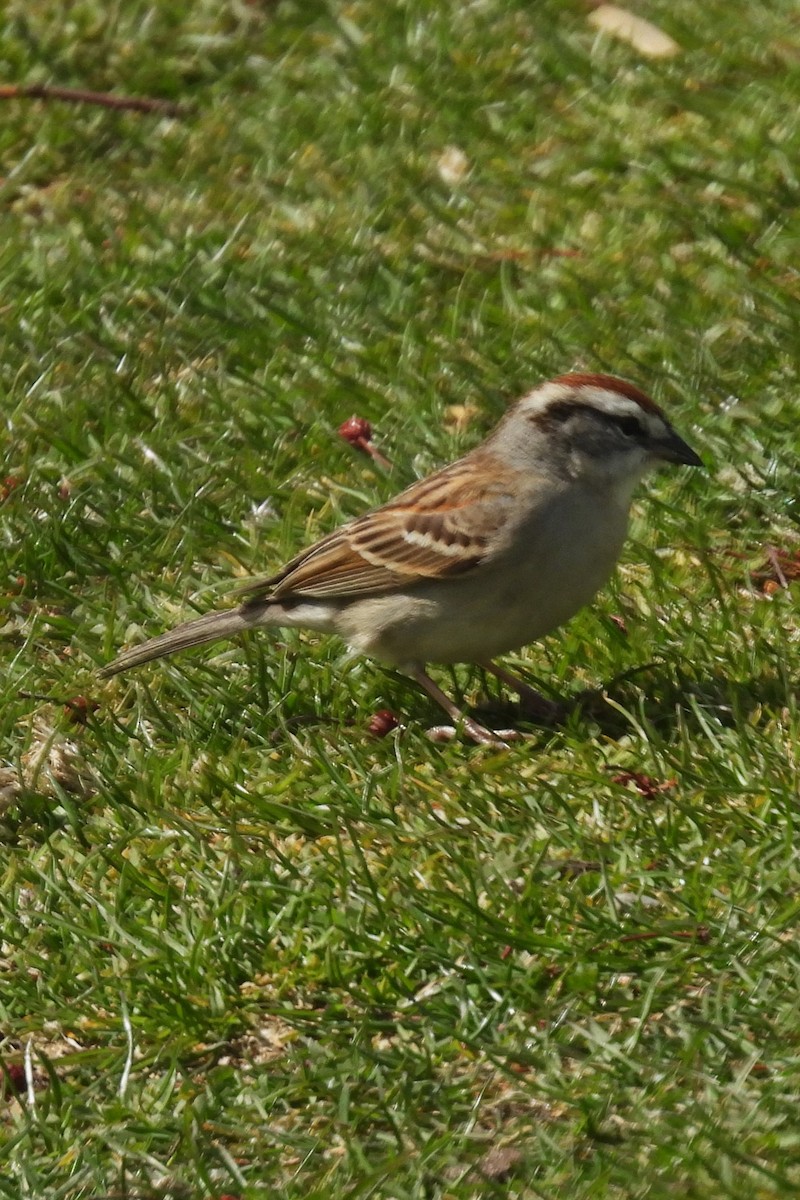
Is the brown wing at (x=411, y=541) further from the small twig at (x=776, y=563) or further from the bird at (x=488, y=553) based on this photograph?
the small twig at (x=776, y=563)

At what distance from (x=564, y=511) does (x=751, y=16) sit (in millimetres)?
4245

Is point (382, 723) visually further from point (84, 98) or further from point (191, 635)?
point (84, 98)

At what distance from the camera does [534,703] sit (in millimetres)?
5340

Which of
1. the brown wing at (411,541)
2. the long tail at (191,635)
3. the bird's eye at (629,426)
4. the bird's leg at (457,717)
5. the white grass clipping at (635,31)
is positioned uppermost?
the white grass clipping at (635,31)

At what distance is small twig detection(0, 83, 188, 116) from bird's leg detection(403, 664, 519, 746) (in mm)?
4120

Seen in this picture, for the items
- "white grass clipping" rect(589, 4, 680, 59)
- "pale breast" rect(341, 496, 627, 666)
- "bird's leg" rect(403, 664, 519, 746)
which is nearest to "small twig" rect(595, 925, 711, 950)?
"bird's leg" rect(403, 664, 519, 746)

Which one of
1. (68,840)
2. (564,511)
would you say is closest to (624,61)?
(564,511)

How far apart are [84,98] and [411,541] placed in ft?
13.3

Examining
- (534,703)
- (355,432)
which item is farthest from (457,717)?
(355,432)

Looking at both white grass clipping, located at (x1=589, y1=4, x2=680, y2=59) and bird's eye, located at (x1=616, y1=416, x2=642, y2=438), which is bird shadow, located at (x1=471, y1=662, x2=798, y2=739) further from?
white grass clipping, located at (x1=589, y1=4, x2=680, y2=59)

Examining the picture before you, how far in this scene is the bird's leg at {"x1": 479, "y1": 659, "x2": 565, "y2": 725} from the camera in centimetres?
527

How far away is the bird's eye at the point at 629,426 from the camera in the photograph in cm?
550

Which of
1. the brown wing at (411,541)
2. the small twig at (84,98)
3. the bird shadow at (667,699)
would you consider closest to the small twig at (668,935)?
the bird shadow at (667,699)

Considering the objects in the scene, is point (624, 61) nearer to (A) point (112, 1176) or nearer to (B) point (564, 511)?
(B) point (564, 511)
